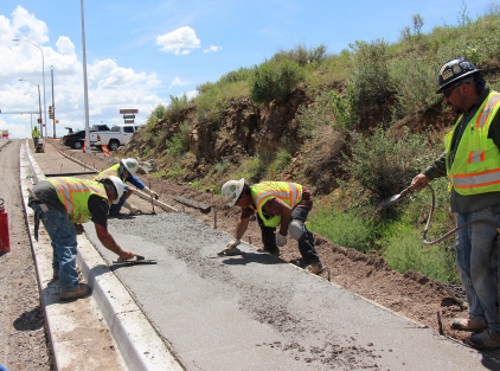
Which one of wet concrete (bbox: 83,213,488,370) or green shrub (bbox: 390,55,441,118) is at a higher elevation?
green shrub (bbox: 390,55,441,118)

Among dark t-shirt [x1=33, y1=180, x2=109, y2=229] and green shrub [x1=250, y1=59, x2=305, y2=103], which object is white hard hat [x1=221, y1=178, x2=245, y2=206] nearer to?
dark t-shirt [x1=33, y1=180, x2=109, y2=229]

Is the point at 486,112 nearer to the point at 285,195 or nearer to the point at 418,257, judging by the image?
the point at 418,257

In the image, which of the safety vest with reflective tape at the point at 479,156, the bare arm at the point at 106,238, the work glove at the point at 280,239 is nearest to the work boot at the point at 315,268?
the work glove at the point at 280,239

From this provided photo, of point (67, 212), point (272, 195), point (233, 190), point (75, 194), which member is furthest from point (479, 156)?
point (67, 212)

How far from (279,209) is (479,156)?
303cm

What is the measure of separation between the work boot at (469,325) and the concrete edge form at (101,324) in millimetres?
Answer: 2190

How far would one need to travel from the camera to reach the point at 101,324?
16.1ft

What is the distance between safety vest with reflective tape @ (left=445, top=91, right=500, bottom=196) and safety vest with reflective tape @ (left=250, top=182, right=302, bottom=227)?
2937 mm

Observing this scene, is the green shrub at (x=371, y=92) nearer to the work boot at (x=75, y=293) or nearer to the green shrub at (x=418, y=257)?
the green shrub at (x=418, y=257)

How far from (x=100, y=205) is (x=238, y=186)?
1760mm

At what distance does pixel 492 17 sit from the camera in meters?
10.7

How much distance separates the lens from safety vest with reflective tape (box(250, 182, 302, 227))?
631 centimetres

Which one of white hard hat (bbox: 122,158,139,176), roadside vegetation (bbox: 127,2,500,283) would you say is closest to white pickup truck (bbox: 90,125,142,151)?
roadside vegetation (bbox: 127,2,500,283)

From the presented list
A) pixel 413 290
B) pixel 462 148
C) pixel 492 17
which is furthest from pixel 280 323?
pixel 492 17
